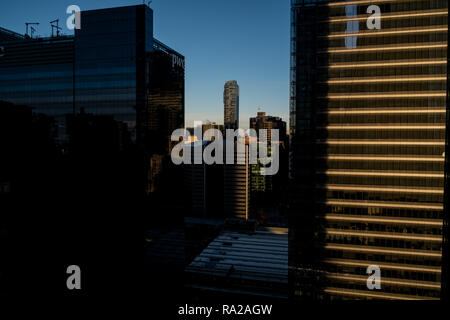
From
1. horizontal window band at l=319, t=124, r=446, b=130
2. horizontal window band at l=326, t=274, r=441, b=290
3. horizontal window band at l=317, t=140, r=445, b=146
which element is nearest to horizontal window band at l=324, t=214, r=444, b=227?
horizontal window band at l=326, t=274, r=441, b=290

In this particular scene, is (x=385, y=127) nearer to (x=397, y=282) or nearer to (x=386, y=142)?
(x=386, y=142)

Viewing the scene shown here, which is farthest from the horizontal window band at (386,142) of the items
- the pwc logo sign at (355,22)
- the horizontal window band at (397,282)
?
the horizontal window band at (397,282)

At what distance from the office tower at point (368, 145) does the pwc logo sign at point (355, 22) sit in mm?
134

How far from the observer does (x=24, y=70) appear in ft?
→ 127

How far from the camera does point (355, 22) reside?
34.4 metres

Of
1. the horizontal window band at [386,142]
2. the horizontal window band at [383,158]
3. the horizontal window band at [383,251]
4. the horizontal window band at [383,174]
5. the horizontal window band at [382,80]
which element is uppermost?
the horizontal window band at [382,80]

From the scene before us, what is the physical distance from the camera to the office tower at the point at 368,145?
3259cm

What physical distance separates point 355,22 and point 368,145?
558 inches

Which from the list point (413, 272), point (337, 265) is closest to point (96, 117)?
point (337, 265)

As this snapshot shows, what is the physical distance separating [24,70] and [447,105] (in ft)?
163

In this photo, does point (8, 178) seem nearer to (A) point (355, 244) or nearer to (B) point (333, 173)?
(B) point (333, 173)

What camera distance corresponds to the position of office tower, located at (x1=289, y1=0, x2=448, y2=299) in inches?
1283

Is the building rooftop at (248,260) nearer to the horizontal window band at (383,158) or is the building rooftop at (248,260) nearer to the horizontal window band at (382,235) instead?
the horizontal window band at (382,235)
